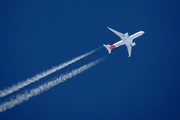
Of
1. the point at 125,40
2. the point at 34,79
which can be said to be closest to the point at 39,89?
the point at 34,79

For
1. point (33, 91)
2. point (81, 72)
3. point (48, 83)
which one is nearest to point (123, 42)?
point (81, 72)

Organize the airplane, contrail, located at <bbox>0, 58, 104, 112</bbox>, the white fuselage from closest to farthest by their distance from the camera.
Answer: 1. contrail, located at <bbox>0, 58, 104, 112</bbox>
2. the airplane
3. the white fuselage

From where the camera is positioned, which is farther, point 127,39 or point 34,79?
point 127,39

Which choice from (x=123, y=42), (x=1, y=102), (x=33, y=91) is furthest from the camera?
(x=123, y=42)

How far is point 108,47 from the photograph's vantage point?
50.1 meters

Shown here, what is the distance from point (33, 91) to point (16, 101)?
4834 millimetres

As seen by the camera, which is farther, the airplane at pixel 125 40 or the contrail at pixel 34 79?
the airplane at pixel 125 40

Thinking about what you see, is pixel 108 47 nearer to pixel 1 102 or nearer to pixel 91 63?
pixel 91 63

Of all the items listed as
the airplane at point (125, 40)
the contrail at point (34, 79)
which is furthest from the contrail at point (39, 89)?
the airplane at point (125, 40)

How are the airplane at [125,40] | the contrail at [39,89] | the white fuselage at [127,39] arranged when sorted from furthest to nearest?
the white fuselage at [127,39], the airplane at [125,40], the contrail at [39,89]

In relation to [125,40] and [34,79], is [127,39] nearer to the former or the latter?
[125,40]

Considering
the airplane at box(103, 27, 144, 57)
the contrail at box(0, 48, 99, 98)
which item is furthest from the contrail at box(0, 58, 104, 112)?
the airplane at box(103, 27, 144, 57)

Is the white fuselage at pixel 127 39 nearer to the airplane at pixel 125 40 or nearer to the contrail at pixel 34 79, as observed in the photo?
the airplane at pixel 125 40

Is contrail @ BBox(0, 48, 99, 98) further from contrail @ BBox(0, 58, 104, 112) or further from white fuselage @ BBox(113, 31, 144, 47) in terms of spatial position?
white fuselage @ BBox(113, 31, 144, 47)
